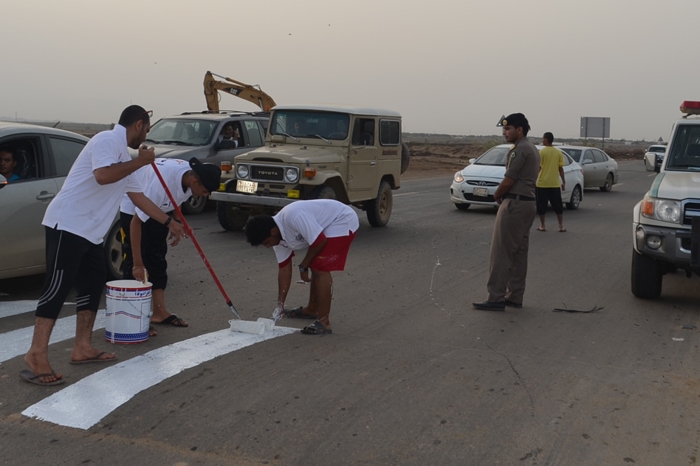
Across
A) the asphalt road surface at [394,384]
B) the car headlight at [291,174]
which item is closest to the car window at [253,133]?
the car headlight at [291,174]

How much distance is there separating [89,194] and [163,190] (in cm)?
132

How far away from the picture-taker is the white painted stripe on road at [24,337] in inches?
249

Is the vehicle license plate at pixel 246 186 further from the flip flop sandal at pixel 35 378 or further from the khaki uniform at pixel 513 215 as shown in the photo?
the flip flop sandal at pixel 35 378

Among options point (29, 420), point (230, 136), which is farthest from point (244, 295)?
point (230, 136)

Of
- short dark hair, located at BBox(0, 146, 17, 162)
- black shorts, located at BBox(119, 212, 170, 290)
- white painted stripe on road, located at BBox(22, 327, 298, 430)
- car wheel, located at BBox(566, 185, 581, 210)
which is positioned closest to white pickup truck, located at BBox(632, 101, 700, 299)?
white painted stripe on road, located at BBox(22, 327, 298, 430)

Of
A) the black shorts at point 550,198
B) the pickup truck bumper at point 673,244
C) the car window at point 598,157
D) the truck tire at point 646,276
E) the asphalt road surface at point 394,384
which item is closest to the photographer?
the asphalt road surface at point 394,384

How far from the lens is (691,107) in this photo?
10.7 metres

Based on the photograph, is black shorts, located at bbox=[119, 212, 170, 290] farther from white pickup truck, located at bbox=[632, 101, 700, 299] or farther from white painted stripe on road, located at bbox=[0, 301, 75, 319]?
white pickup truck, located at bbox=[632, 101, 700, 299]

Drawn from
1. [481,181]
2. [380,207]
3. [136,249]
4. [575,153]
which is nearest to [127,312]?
[136,249]

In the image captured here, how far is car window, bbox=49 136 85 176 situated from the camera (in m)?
8.45

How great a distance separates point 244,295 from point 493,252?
9.04 ft

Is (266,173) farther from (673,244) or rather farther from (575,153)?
(575,153)

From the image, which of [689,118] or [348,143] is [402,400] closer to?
[689,118]

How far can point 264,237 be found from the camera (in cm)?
662
